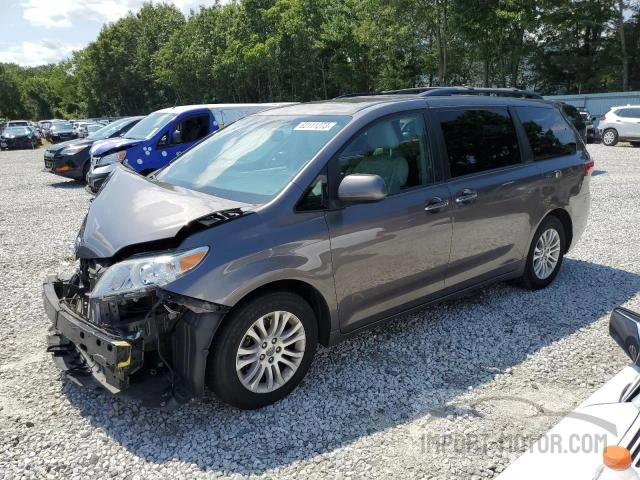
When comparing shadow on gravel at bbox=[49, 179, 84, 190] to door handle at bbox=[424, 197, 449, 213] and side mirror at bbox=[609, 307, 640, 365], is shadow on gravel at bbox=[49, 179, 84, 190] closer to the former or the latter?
door handle at bbox=[424, 197, 449, 213]

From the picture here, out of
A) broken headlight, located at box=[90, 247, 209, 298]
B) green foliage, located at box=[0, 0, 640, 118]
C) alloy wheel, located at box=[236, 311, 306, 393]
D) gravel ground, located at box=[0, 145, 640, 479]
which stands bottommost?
gravel ground, located at box=[0, 145, 640, 479]

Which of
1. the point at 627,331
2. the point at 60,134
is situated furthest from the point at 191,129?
the point at 60,134

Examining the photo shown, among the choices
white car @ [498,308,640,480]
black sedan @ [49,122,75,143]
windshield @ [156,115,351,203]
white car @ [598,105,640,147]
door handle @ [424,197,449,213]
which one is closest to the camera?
white car @ [498,308,640,480]

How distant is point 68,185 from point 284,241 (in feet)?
40.5

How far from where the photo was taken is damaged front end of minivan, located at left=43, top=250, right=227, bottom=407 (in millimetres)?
2721

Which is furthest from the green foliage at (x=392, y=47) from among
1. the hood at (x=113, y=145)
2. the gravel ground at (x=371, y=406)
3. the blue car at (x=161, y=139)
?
the gravel ground at (x=371, y=406)

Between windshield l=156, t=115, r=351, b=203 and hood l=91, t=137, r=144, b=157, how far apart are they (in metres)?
7.27

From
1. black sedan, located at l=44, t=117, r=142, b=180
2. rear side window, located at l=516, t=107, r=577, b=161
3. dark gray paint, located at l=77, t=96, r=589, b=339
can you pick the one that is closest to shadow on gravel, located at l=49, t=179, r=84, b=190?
black sedan, located at l=44, t=117, r=142, b=180

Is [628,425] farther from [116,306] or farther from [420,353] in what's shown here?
[116,306]

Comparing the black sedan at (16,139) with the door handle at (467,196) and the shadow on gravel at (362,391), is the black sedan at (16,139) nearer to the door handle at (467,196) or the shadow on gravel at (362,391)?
the shadow on gravel at (362,391)

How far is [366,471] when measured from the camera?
2.62m

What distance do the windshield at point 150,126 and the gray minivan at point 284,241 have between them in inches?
290

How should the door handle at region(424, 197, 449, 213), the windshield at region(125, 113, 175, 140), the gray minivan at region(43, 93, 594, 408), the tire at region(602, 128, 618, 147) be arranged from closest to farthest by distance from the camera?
the gray minivan at region(43, 93, 594, 408) → the door handle at region(424, 197, 449, 213) → the windshield at region(125, 113, 175, 140) → the tire at region(602, 128, 618, 147)

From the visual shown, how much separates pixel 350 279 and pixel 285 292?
48 cm
